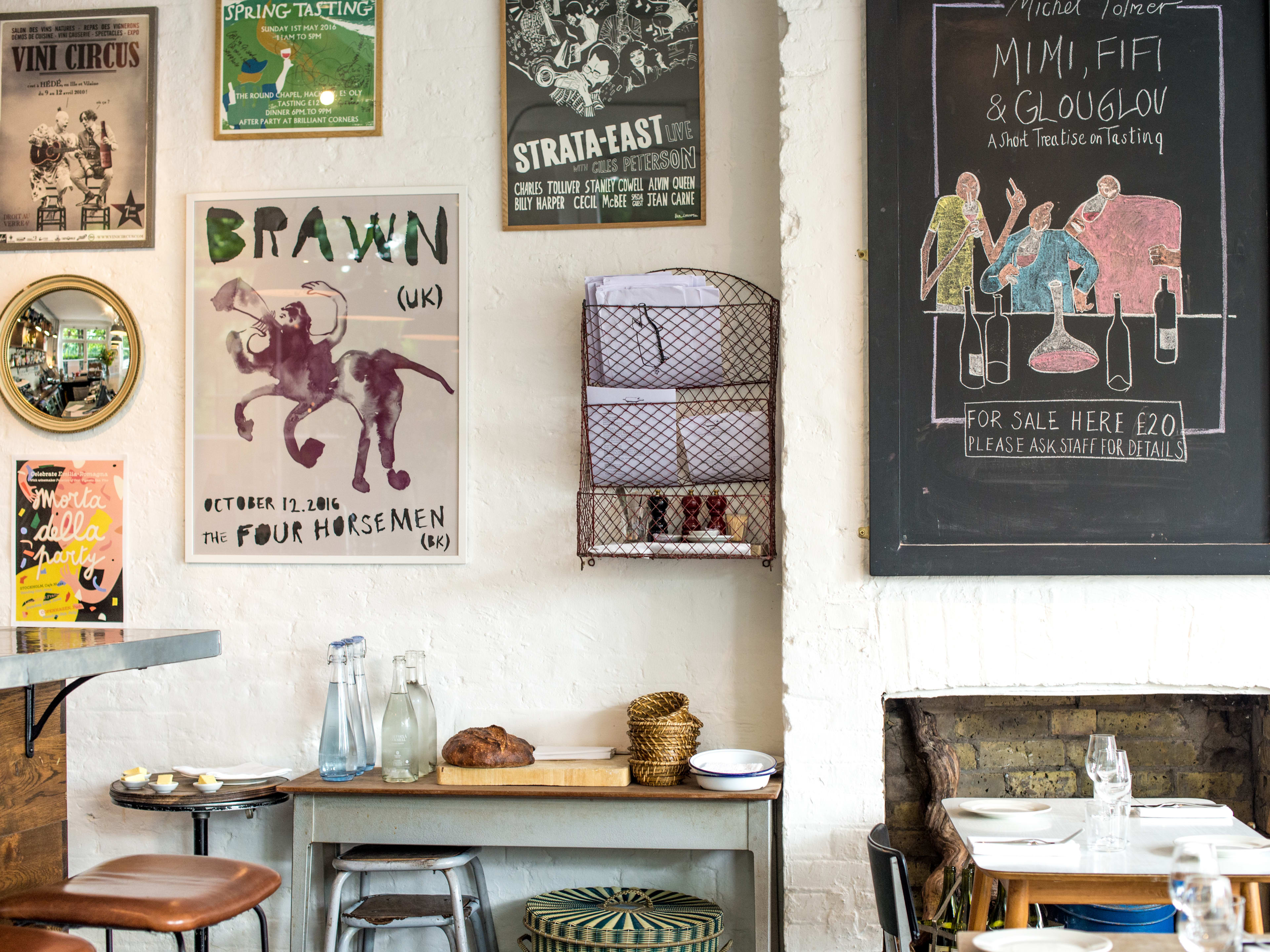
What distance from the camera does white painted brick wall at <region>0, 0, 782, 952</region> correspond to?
9.91 feet

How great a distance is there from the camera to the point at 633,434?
2951 mm

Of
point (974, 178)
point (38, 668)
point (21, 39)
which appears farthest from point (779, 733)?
point (21, 39)

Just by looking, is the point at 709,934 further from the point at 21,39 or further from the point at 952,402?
the point at 21,39

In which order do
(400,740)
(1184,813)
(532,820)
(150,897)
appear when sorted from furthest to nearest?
(400,740) → (532,820) → (1184,813) → (150,897)

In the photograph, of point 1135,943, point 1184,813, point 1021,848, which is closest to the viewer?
point 1135,943

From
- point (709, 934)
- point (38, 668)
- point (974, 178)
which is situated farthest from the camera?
point (974, 178)

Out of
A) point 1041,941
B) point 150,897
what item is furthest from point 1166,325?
point 150,897

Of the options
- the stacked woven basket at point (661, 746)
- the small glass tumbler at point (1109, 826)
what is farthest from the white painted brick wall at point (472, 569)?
the small glass tumbler at point (1109, 826)

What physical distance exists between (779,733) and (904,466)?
2.71ft

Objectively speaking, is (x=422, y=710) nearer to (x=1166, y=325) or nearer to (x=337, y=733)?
(x=337, y=733)

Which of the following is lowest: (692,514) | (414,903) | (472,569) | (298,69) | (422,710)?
(414,903)

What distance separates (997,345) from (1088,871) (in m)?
1.32

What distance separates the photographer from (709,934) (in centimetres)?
261

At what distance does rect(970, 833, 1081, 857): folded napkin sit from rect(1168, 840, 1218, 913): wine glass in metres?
0.73
